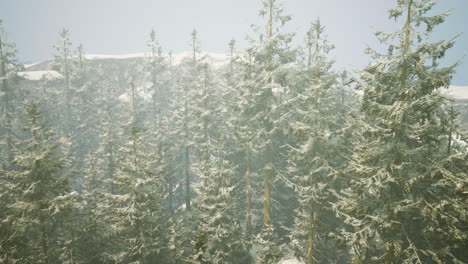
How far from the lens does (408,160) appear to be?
10.2 metres

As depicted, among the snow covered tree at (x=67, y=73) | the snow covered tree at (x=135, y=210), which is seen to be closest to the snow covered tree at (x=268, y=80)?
the snow covered tree at (x=135, y=210)

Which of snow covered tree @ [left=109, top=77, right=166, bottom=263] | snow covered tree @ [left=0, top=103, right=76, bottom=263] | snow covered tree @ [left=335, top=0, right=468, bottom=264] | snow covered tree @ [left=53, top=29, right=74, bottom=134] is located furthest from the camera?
snow covered tree @ [left=53, top=29, right=74, bottom=134]

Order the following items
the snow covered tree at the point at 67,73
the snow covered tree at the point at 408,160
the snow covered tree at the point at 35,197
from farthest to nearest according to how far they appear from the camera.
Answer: the snow covered tree at the point at 67,73 → the snow covered tree at the point at 35,197 → the snow covered tree at the point at 408,160

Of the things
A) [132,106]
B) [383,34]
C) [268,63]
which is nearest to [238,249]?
[268,63]

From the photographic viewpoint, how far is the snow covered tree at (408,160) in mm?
9023

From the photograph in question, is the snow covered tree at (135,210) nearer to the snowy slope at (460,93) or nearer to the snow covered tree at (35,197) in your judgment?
the snow covered tree at (35,197)

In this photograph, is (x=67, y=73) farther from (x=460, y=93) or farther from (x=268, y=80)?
(x=460, y=93)

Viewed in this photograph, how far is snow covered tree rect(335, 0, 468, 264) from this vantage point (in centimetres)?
902

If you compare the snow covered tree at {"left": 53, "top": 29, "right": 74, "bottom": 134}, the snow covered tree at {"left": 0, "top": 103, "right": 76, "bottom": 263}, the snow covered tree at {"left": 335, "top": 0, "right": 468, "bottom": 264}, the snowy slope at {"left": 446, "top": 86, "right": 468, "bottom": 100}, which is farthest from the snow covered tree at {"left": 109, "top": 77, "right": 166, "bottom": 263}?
the snowy slope at {"left": 446, "top": 86, "right": 468, "bottom": 100}

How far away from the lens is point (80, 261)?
1678cm

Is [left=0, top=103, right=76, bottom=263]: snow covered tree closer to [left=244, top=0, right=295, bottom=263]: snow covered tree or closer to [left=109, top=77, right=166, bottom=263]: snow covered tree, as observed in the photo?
[left=109, top=77, right=166, bottom=263]: snow covered tree

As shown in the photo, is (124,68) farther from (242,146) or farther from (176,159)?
(242,146)

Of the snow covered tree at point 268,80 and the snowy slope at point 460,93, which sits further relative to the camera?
the snowy slope at point 460,93

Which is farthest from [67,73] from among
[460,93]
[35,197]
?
[460,93]
